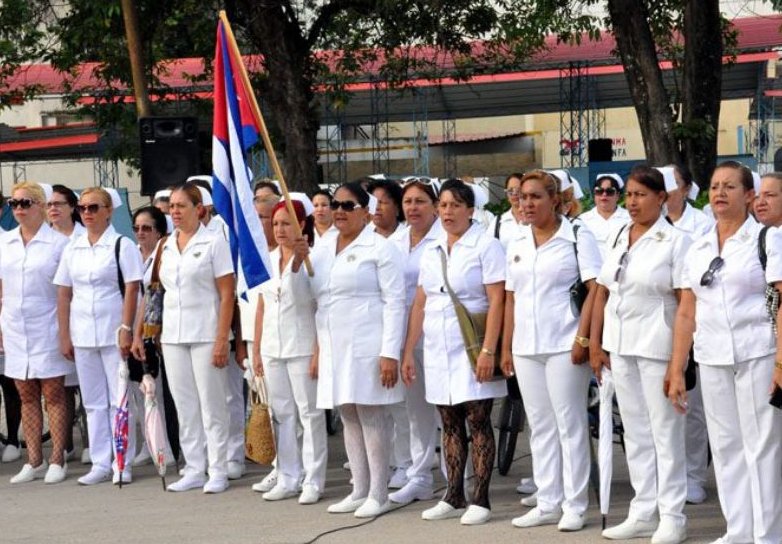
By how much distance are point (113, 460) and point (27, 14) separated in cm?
1192

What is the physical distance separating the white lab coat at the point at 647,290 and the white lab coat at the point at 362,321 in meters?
1.53

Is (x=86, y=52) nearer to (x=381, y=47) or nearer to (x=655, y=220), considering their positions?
(x=381, y=47)

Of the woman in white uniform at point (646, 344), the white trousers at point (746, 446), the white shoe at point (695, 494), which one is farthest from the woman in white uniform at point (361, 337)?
the white trousers at point (746, 446)

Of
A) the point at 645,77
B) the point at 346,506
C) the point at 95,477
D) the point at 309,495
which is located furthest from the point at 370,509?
the point at 645,77

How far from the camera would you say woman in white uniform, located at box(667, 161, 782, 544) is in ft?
25.2

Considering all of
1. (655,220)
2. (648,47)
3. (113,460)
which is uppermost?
(648,47)

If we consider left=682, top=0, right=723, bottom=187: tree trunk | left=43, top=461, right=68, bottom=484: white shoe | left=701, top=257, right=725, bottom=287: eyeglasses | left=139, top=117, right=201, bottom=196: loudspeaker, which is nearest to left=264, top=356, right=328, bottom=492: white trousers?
left=43, top=461, right=68, bottom=484: white shoe

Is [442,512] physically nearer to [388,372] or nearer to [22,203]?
[388,372]

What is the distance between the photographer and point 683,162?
18219 mm

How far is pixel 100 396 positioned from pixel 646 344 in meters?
4.61

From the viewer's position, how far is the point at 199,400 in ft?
35.3

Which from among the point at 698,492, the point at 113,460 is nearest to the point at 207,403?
the point at 113,460

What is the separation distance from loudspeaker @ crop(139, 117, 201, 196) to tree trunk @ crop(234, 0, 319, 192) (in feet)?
12.0

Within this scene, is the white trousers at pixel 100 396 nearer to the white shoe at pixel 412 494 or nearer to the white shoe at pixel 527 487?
the white shoe at pixel 412 494
